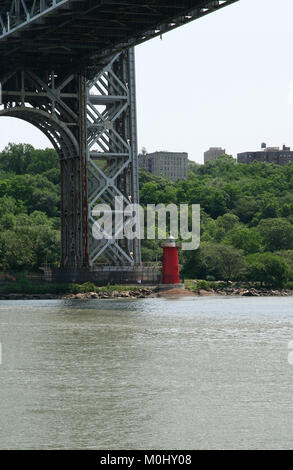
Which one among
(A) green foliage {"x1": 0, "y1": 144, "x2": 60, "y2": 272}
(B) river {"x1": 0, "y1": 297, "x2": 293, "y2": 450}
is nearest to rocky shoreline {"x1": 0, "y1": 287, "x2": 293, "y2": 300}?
(A) green foliage {"x1": 0, "y1": 144, "x2": 60, "y2": 272}

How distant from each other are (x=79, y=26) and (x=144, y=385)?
33.0m

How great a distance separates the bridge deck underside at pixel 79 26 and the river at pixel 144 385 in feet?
→ 52.7

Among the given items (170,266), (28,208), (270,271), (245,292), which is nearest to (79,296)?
(170,266)

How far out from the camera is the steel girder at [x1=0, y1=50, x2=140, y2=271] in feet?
212

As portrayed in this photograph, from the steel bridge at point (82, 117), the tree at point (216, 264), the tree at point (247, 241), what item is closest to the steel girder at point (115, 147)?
the steel bridge at point (82, 117)

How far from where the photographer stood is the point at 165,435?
18.7 metres

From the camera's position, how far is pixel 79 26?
5338cm

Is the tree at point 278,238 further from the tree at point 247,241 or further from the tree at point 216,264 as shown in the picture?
the tree at point 216,264

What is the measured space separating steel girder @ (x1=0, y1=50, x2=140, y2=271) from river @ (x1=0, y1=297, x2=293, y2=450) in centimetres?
2466

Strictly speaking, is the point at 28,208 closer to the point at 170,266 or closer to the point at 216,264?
the point at 216,264

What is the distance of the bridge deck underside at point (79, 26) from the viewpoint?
1934 inches

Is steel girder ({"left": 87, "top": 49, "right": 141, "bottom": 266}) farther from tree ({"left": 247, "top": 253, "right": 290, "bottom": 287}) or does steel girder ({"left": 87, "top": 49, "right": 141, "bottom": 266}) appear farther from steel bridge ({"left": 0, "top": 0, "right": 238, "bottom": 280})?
tree ({"left": 247, "top": 253, "right": 290, "bottom": 287})
